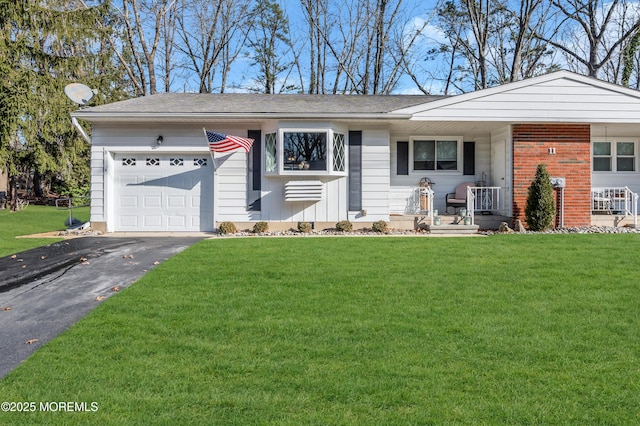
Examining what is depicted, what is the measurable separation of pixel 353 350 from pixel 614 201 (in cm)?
1181

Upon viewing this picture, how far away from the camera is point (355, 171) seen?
40.1ft

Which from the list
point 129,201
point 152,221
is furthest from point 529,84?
point 129,201

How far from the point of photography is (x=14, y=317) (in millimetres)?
4773

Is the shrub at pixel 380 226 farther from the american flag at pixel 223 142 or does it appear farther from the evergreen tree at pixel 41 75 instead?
the evergreen tree at pixel 41 75

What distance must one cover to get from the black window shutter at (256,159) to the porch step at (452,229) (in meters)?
4.32

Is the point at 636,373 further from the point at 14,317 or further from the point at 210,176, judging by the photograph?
the point at 210,176

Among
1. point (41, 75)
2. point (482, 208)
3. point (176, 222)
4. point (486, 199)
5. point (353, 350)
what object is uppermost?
point (41, 75)

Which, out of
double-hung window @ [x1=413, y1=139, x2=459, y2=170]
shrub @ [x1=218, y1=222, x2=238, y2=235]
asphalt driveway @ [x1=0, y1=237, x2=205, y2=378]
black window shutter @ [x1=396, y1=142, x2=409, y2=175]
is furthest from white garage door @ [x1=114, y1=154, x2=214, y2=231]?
double-hung window @ [x1=413, y1=139, x2=459, y2=170]

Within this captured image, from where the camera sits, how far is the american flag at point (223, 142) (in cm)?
1112

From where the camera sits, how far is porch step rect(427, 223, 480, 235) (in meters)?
11.9

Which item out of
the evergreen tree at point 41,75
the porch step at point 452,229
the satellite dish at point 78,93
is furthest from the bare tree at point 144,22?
the porch step at point 452,229

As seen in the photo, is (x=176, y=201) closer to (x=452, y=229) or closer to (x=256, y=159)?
(x=256, y=159)

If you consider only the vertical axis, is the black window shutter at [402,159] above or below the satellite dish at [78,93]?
below

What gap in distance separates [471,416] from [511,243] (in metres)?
7.13
